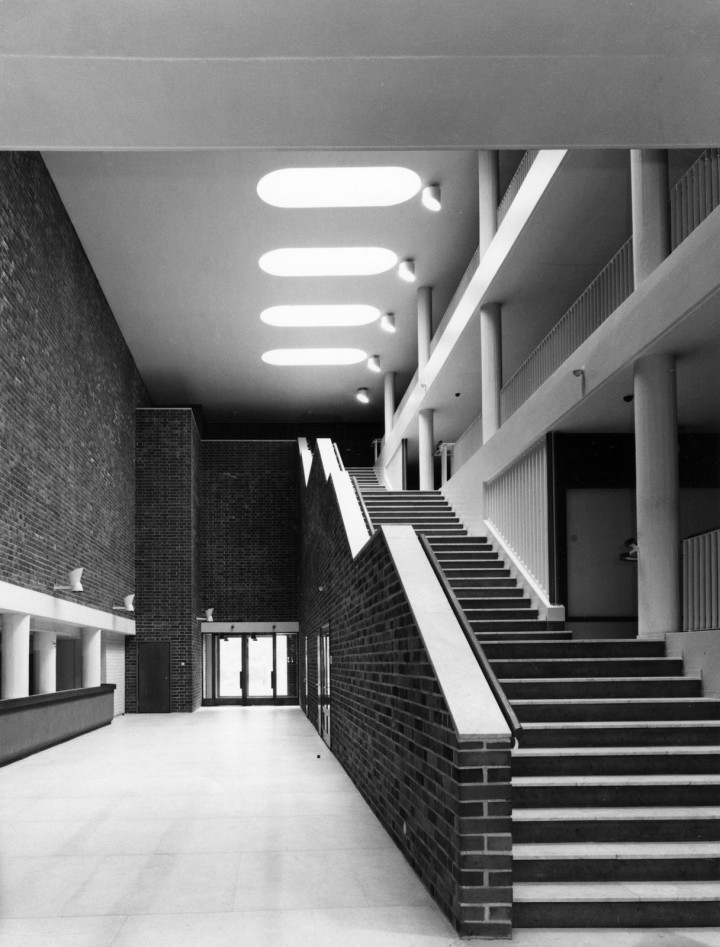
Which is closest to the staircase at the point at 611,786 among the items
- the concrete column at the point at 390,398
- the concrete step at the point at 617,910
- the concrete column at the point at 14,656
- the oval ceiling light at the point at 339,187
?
the concrete step at the point at 617,910

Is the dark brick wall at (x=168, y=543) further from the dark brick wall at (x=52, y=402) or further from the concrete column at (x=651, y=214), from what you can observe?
the concrete column at (x=651, y=214)

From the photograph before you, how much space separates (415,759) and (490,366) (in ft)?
29.9

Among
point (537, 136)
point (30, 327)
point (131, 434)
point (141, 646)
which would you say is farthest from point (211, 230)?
point (537, 136)

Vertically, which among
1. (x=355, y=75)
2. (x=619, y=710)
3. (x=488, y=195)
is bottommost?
(x=619, y=710)

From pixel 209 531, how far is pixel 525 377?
14.8 meters

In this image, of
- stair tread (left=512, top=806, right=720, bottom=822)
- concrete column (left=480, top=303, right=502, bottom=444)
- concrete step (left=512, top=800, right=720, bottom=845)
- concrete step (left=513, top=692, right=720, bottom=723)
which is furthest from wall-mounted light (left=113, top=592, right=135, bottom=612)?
concrete step (left=512, top=800, right=720, bottom=845)

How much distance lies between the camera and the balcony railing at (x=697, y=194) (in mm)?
8602

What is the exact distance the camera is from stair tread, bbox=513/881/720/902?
488 centimetres

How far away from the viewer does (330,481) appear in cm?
1323

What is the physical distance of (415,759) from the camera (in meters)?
6.04

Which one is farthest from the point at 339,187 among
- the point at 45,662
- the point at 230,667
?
the point at 230,667

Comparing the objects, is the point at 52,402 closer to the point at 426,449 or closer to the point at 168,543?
the point at 426,449

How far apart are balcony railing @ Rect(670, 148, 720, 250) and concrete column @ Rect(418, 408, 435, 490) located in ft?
33.9

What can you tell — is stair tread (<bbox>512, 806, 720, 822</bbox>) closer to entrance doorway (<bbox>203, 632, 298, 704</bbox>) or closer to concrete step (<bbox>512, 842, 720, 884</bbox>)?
concrete step (<bbox>512, 842, 720, 884</bbox>)
